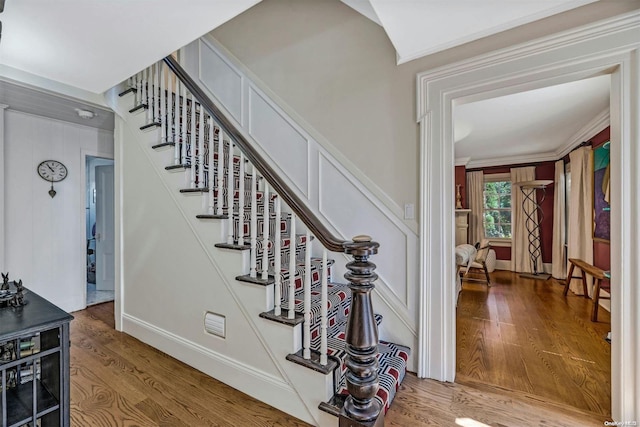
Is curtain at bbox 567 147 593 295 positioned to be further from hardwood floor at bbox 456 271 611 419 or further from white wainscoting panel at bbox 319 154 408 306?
white wainscoting panel at bbox 319 154 408 306

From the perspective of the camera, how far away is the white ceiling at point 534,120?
2793mm

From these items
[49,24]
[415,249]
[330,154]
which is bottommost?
[415,249]

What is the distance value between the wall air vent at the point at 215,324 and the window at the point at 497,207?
5994 millimetres

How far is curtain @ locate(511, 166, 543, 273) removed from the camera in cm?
559

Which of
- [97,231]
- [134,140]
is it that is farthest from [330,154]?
[97,231]

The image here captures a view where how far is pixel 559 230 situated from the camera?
5105 mm

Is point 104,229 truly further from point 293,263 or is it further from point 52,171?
point 293,263

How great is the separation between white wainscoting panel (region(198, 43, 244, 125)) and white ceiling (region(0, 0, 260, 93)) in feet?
3.77

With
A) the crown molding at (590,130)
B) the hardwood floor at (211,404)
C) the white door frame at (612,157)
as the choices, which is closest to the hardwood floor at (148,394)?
the hardwood floor at (211,404)

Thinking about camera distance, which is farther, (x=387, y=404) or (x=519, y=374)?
(x=519, y=374)

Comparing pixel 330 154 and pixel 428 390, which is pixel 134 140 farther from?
pixel 428 390

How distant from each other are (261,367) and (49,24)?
7.95 ft

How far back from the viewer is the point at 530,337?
8.82 ft

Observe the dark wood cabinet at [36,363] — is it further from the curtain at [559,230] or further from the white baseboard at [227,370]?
the curtain at [559,230]
